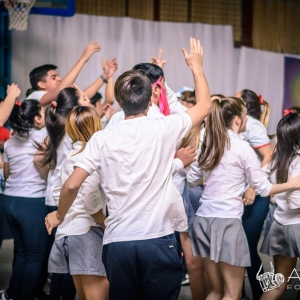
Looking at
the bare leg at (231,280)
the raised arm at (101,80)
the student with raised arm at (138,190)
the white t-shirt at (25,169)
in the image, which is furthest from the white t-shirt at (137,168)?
the raised arm at (101,80)

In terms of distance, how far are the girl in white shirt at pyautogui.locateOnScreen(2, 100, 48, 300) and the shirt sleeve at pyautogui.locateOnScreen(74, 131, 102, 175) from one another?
1.37 metres

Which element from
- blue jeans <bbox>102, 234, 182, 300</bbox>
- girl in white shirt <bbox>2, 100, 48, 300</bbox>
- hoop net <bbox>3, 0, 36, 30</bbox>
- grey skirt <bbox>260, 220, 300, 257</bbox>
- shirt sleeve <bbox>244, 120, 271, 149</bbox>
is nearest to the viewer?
blue jeans <bbox>102, 234, 182, 300</bbox>

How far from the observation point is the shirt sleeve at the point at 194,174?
3.27 meters

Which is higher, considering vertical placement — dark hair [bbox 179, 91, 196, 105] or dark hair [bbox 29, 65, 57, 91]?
dark hair [bbox 29, 65, 57, 91]

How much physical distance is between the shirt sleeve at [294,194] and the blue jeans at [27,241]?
5.01 ft

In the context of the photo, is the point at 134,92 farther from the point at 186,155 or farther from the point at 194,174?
the point at 194,174

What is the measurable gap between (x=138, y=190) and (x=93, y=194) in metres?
0.43

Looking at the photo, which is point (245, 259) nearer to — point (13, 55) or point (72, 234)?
point (72, 234)

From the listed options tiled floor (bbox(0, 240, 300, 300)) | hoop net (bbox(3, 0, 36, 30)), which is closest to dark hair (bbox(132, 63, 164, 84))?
tiled floor (bbox(0, 240, 300, 300))

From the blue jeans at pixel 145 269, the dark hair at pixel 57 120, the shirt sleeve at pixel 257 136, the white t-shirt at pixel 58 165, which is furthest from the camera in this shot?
the shirt sleeve at pixel 257 136

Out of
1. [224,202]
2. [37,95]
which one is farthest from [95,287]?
[37,95]

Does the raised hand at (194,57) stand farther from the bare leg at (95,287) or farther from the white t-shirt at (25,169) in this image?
the white t-shirt at (25,169)

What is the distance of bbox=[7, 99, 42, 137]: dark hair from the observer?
373cm

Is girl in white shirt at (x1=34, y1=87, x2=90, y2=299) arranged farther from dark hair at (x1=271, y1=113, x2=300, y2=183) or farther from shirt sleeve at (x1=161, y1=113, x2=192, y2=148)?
dark hair at (x1=271, y1=113, x2=300, y2=183)
